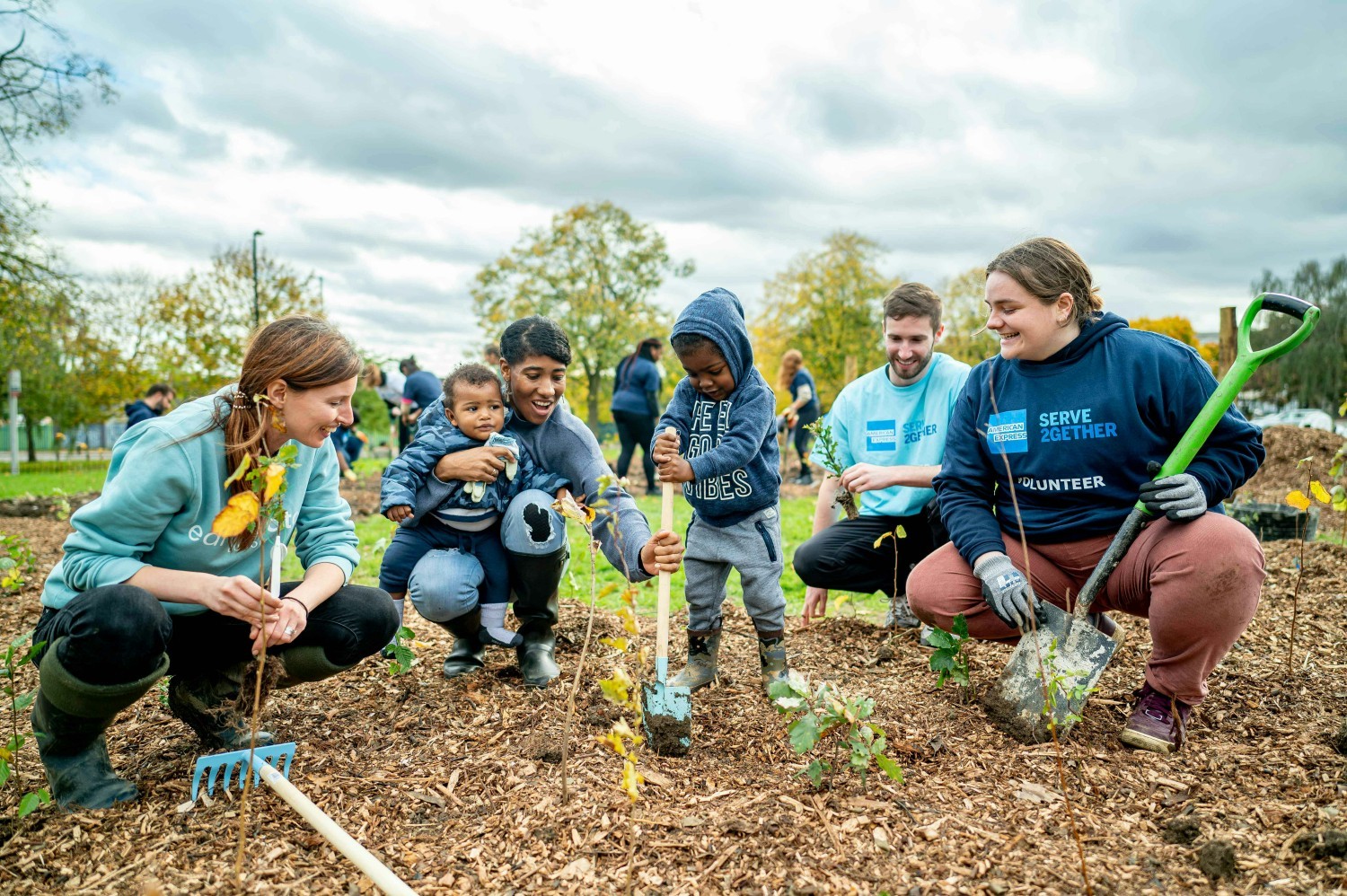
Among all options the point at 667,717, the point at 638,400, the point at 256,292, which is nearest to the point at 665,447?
the point at 667,717

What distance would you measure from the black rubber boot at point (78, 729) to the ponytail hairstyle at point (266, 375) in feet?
1.42

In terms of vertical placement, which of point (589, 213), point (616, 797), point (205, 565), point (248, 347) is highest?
point (589, 213)

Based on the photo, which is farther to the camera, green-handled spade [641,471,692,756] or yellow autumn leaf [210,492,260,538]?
green-handled spade [641,471,692,756]

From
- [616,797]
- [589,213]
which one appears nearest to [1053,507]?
[616,797]

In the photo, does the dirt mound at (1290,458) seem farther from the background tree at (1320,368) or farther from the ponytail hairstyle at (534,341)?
the background tree at (1320,368)

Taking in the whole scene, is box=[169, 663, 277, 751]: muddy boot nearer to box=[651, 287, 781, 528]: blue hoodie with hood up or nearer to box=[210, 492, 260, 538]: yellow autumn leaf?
box=[210, 492, 260, 538]: yellow autumn leaf

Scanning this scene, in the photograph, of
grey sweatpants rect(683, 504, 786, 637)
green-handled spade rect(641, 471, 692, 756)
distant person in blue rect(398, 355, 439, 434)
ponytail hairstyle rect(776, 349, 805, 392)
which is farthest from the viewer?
ponytail hairstyle rect(776, 349, 805, 392)

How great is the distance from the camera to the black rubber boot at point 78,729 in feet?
6.49

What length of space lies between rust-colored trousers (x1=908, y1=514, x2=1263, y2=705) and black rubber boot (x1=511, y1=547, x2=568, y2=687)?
4.52 feet

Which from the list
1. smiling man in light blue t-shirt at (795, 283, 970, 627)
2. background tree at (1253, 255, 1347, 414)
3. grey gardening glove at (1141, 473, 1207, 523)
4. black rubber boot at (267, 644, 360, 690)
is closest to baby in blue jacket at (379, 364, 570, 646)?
black rubber boot at (267, 644, 360, 690)

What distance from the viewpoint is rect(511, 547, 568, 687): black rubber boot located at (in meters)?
3.04

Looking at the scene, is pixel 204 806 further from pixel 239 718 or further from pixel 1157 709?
pixel 1157 709

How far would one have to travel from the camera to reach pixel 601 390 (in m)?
28.3

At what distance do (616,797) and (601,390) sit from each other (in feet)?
86.6
